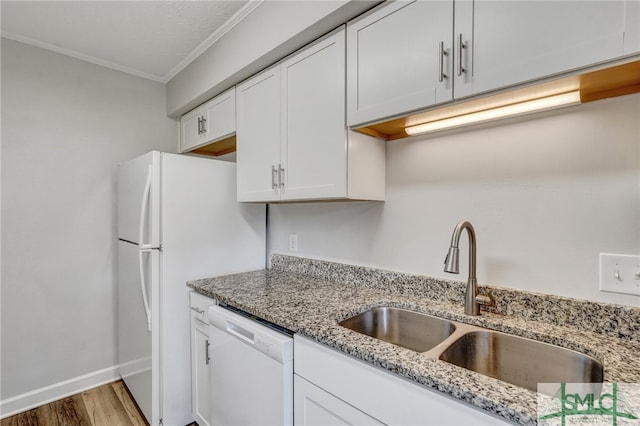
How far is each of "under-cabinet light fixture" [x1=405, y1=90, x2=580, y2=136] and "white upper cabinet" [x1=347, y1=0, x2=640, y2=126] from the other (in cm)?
23

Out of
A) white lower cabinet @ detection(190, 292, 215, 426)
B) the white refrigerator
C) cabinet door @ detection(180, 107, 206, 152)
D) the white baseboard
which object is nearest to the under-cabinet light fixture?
the white refrigerator

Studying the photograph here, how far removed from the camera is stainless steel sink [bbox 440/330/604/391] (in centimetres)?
97

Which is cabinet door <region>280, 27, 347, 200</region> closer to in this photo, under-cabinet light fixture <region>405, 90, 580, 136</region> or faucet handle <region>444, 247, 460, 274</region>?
Result: under-cabinet light fixture <region>405, 90, 580, 136</region>

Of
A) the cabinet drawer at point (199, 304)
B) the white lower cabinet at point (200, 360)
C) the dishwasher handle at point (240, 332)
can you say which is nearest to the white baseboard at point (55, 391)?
the white lower cabinet at point (200, 360)

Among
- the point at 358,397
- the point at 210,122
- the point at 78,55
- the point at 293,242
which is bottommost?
the point at 358,397

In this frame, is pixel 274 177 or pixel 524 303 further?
pixel 274 177

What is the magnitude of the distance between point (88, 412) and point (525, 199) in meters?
2.77

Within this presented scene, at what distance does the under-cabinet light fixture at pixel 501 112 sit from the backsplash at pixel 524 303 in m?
0.68

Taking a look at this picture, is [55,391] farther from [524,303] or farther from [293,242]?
[524,303]

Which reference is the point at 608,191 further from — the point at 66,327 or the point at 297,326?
the point at 66,327

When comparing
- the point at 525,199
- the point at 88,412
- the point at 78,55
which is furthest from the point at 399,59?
the point at 88,412

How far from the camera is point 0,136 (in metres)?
2.00

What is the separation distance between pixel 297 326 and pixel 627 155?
124 centimetres

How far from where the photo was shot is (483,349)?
115 cm
